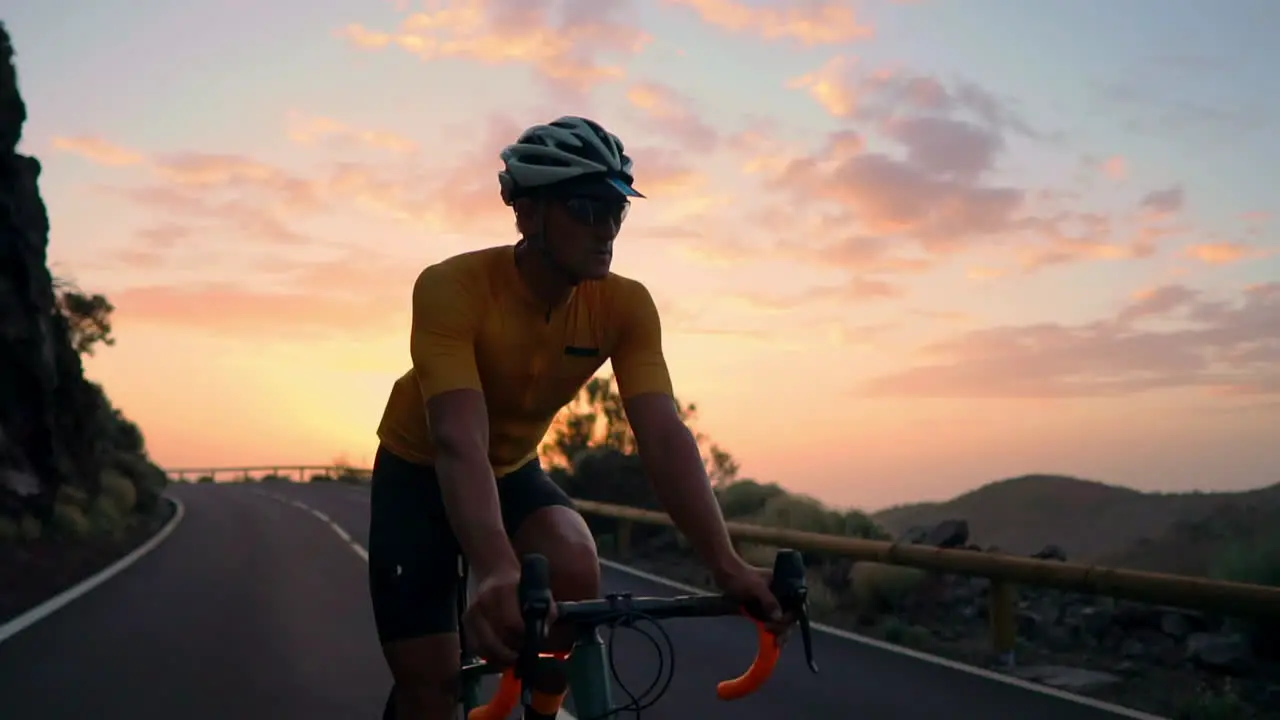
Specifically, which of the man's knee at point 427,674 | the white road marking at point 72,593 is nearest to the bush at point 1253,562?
the man's knee at point 427,674

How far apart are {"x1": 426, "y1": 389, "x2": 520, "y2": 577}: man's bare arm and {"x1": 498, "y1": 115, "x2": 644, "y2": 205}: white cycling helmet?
1.72ft

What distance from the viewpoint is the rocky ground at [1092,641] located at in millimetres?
8445

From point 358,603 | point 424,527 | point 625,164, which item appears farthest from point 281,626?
point 625,164

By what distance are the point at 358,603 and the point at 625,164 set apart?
34.5 ft

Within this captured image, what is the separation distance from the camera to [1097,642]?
435 inches

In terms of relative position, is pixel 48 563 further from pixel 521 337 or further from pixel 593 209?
pixel 593 209

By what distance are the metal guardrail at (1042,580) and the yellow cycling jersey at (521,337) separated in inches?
221

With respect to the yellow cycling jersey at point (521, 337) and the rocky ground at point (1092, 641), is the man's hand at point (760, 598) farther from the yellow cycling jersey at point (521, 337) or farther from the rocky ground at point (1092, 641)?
the rocky ground at point (1092, 641)

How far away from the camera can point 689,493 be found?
3154 mm

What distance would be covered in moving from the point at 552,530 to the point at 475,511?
0.56 meters

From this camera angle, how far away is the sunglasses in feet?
9.69

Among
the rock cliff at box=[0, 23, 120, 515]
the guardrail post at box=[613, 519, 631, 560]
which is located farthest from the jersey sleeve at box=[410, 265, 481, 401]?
the rock cliff at box=[0, 23, 120, 515]

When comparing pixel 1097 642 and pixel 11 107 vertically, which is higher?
pixel 11 107

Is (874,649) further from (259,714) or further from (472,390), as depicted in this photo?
(472,390)
